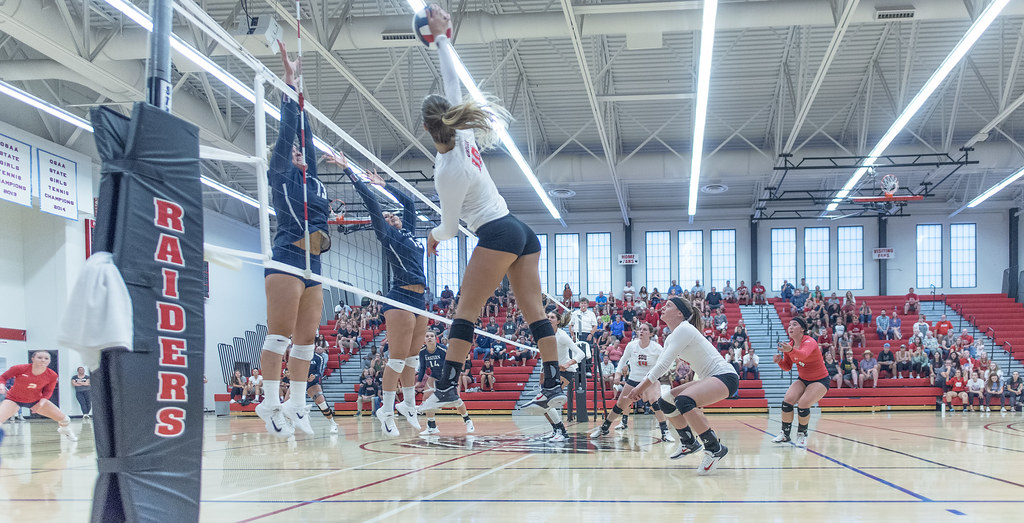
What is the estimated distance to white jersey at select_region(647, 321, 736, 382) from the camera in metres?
6.22

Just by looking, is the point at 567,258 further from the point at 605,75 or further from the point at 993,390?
the point at 993,390

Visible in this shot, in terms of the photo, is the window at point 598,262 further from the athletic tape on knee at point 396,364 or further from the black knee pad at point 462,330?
the black knee pad at point 462,330

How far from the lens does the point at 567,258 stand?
33.0 metres

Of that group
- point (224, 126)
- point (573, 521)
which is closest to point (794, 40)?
point (224, 126)

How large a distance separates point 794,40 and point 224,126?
44.0 ft

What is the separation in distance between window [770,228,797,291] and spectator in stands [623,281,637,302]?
5957 millimetres

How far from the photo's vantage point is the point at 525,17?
1334 cm

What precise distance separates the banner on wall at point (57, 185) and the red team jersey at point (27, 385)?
894cm

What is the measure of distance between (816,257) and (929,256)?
4.40 meters

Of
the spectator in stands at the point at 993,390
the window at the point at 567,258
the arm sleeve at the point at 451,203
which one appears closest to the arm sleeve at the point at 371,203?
the arm sleeve at the point at 451,203

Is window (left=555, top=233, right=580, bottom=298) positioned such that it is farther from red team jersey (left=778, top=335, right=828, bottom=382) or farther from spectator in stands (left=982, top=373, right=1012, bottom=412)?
red team jersey (left=778, top=335, right=828, bottom=382)

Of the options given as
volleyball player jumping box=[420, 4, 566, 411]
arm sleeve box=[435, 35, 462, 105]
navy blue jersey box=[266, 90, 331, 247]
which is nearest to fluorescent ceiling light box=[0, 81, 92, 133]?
navy blue jersey box=[266, 90, 331, 247]

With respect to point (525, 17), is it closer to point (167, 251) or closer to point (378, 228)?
point (378, 228)

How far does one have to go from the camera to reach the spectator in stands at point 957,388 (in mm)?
19234
